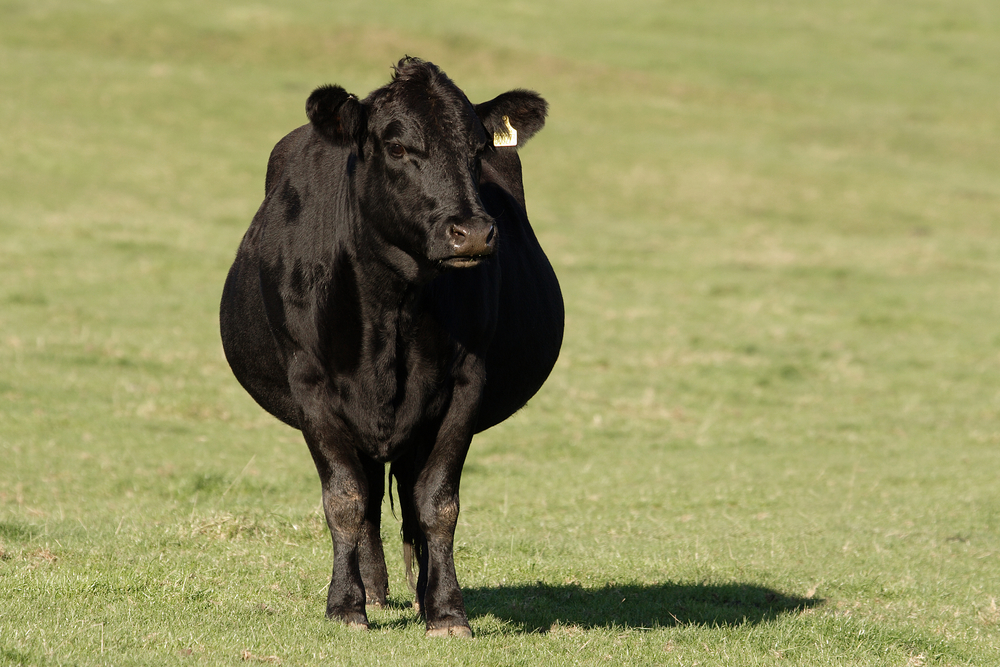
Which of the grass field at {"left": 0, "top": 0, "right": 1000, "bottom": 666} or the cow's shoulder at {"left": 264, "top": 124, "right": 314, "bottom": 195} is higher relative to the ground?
the cow's shoulder at {"left": 264, "top": 124, "right": 314, "bottom": 195}

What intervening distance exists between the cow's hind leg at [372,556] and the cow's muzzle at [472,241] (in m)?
1.92

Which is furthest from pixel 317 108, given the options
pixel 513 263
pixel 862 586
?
pixel 862 586

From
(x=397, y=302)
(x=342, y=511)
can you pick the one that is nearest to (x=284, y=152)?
(x=397, y=302)

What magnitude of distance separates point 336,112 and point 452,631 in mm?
2734

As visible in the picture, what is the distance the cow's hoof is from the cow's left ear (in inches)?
103

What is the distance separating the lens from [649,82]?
43.4 m

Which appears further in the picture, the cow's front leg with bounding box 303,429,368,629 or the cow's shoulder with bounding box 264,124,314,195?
the cow's shoulder with bounding box 264,124,314,195

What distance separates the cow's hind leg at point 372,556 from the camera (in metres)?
7.30

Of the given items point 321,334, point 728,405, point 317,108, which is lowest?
point 728,405

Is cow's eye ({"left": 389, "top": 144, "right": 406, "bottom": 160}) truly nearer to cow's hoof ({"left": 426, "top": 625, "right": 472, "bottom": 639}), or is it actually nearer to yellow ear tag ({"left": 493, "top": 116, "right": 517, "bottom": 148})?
yellow ear tag ({"left": 493, "top": 116, "right": 517, "bottom": 148})

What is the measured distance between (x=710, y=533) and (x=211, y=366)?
8.81m

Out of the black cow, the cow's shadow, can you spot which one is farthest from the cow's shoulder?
the cow's shadow

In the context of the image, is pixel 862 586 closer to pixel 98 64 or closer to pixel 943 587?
pixel 943 587

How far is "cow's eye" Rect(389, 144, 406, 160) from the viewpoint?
6078 mm
